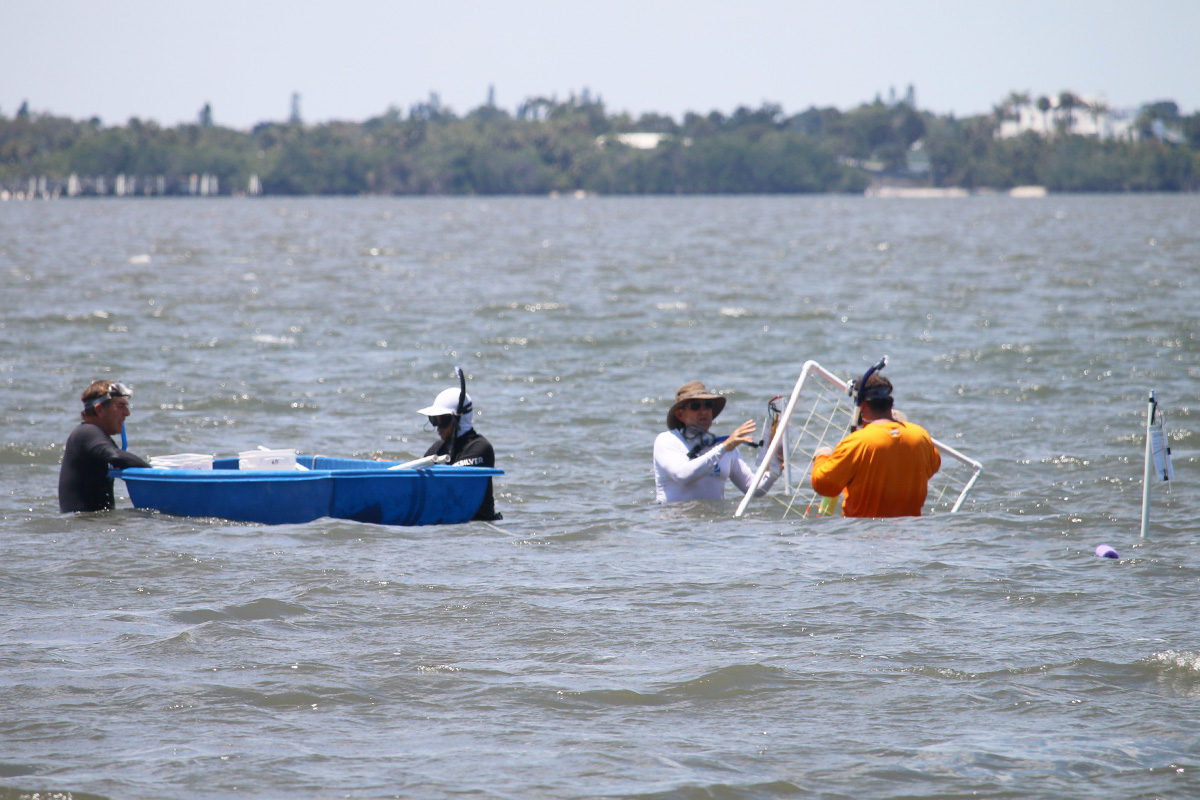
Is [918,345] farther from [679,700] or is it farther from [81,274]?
[81,274]

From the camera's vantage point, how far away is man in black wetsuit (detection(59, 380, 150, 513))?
33.8 ft

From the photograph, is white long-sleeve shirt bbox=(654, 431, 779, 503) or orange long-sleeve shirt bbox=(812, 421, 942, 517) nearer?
orange long-sleeve shirt bbox=(812, 421, 942, 517)

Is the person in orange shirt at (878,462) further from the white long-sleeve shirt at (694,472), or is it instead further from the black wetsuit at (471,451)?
the black wetsuit at (471,451)

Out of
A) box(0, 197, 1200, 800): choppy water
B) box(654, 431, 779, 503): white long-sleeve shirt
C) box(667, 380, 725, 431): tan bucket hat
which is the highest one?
box(667, 380, 725, 431): tan bucket hat

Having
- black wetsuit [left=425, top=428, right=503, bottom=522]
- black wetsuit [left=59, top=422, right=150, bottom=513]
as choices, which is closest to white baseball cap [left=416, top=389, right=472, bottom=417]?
black wetsuit [left=425, top=428, right=503, bottom=522]

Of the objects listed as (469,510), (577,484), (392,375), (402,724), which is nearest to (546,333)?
(392,375)

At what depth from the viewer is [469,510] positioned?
34.4 feet

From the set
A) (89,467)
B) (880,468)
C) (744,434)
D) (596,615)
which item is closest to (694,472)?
(744,434)

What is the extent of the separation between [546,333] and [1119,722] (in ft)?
71.2

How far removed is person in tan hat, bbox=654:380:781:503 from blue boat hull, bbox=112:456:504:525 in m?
1.45

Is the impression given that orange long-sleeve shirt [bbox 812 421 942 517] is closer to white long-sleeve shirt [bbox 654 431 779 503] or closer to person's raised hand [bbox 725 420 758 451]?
person's raised hand [bbox 725 420 758 451]

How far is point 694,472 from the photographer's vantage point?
10.3m

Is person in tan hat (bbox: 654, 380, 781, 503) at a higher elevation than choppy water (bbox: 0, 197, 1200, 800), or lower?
higher

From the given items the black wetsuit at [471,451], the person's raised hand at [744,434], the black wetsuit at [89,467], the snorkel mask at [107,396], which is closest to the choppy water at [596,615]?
the black wetsuit at [89,467]
